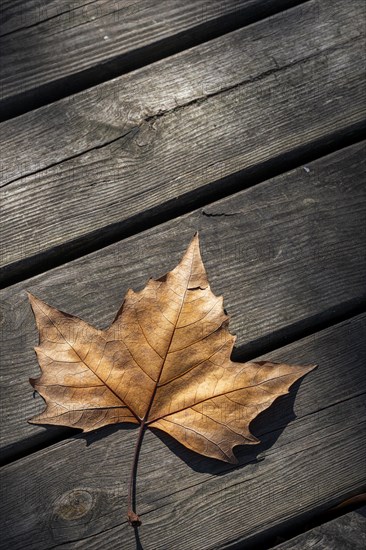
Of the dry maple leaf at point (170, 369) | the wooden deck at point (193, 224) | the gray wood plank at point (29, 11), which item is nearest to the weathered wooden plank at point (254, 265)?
the wooden deck at point (193, 224)

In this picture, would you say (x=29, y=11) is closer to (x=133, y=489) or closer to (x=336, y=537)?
(x=133, y=489)

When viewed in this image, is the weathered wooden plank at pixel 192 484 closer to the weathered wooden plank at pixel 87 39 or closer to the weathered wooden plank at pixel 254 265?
the weathered wooden plank at pixel 254 265

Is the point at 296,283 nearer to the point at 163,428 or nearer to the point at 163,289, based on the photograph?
the point at 163,289

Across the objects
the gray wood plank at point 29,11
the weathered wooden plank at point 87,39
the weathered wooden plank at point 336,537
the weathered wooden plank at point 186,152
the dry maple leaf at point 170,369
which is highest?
the gray wood plank at point 29,11

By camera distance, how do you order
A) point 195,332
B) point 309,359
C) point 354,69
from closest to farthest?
point 195,332 → point 309,359 → point 354,69

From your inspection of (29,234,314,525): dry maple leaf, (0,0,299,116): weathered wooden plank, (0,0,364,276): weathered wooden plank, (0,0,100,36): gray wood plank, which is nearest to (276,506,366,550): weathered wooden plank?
(29,234,314,525): dry maple leaf

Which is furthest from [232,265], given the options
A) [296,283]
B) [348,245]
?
[348,245]
